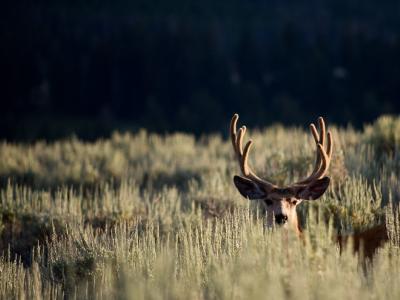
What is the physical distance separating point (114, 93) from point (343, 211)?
4042cm

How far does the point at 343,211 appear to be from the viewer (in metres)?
9.54

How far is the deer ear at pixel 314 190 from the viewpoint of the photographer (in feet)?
28.5

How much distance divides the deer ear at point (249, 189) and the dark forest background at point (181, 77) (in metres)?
29.6

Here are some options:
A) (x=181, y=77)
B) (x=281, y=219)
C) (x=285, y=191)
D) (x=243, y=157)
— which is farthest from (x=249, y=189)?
(x=181, y=77)

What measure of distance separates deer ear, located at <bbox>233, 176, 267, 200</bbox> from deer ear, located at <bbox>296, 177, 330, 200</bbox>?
1.30 ft

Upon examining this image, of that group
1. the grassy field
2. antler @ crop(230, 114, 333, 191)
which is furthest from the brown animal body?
antler @ crop(230, 114, 333, 191)

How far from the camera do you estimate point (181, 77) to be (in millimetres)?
48875

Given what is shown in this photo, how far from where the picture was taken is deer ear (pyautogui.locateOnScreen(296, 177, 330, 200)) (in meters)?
8.69

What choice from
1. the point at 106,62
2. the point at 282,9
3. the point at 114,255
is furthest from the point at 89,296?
the point at 282,9

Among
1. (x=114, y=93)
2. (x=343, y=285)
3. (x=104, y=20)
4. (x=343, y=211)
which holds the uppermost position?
(x=104, y=20)

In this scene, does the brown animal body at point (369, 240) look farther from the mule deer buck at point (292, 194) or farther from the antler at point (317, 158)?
the antler at point (317, 158)

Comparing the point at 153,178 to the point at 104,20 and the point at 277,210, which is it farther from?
the point at 104,20

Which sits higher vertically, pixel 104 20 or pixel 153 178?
pixel 104 20

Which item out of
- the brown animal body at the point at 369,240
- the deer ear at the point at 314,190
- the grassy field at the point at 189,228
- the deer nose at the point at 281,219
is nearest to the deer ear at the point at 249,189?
the grassy field at the point at 189,228
